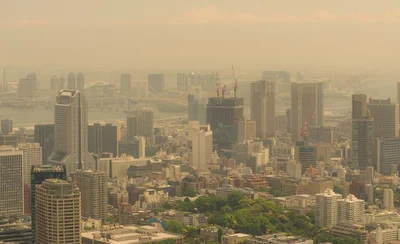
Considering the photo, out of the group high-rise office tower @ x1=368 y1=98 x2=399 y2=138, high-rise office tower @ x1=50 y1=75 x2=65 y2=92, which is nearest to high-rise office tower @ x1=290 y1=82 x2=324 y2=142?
high-rise office tower @ x1=368 y1=98 x2=399 y2=138

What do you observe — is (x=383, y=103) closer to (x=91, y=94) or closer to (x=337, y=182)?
(x=337, y=182)

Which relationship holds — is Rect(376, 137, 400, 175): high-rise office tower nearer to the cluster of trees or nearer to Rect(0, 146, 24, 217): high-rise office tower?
the cluster of trees

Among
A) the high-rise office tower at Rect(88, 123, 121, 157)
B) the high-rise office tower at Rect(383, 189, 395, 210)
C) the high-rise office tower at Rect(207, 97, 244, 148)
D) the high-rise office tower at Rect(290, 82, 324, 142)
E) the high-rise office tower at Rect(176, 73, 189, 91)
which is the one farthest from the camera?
the high-rise office tower at Rect(290, 82, 324, 142)

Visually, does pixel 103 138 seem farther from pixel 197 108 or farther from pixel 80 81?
pixel 197 108

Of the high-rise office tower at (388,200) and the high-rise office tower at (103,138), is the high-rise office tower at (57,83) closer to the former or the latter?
the high-rise office tower at (103,138)

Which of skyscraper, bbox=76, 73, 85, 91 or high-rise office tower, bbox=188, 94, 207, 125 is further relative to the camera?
high-rise office tower, bbox=188, 94, 207, 125

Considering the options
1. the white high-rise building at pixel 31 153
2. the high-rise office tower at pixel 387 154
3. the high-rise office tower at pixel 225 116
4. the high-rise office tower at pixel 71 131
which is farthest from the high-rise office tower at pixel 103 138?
the high-rise office tower at pixel 387 154

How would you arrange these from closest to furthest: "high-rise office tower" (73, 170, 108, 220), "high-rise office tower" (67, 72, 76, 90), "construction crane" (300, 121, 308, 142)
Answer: "high-rise office tower" (73, 170, 108, 220) < "high-rise office tower" (67, 72, 76, 90) < "construction crane" (300, 121, 308, 142)
